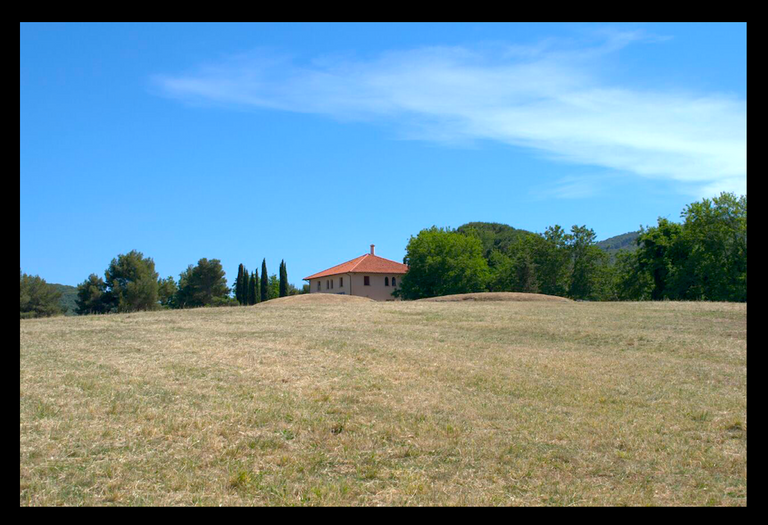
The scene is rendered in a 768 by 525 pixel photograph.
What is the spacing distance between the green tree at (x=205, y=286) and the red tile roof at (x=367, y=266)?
10.7m

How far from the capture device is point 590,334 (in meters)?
17.3

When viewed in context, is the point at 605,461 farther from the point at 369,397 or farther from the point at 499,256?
the point at 499,256

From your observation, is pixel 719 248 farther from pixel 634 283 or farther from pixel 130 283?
pixel 130 283

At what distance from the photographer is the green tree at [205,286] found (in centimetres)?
5875

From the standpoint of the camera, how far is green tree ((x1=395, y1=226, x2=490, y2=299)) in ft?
187

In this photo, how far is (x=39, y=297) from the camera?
52.7m

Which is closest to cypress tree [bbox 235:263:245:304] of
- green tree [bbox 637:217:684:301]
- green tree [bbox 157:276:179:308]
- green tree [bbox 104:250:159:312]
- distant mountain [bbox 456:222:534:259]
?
green tree [bbox 157:276:179:308]

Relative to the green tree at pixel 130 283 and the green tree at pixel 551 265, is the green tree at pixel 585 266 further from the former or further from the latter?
the green tree at pixel 130 283

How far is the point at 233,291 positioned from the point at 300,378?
58.0 m

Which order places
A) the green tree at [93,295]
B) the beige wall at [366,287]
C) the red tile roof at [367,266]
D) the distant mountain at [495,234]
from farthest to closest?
1. the distant mountain at [495,234]
2. the red tile roof at [367,266]
3. the beige wall at [366,287]
4. the green tree at [93,295]

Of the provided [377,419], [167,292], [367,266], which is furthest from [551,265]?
[377,419]

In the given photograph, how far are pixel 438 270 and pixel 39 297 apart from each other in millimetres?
35979

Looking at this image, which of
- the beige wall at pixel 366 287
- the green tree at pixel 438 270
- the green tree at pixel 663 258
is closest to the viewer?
the green tree at pixel 663 258

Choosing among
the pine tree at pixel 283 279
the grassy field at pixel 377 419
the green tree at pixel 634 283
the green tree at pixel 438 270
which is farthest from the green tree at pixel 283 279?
the grassy field at pixel 377 419
